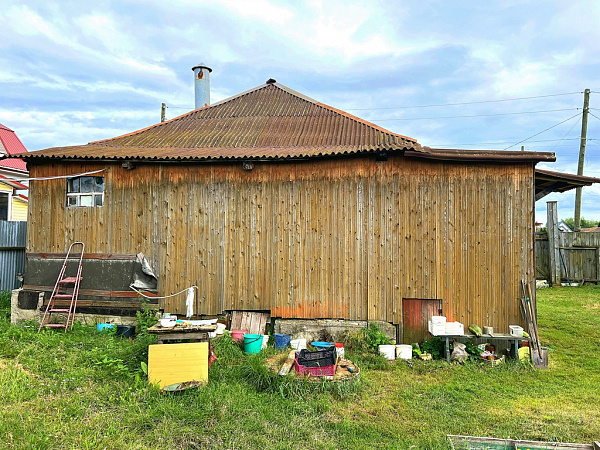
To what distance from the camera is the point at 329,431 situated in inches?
191

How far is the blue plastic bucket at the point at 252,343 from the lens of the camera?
25.5 ft

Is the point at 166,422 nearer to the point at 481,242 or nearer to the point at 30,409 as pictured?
the point at 30,409

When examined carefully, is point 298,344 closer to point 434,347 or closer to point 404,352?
point 404,352

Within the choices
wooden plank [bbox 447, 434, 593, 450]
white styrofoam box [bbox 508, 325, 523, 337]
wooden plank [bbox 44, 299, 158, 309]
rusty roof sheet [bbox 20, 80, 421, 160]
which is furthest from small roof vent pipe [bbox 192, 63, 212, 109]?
wooden plank [bbox 447, 434, 593, 450]

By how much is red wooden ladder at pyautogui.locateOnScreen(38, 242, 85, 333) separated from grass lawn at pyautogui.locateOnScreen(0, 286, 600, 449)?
3.38 ft

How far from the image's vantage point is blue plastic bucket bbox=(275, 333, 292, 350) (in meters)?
8.09

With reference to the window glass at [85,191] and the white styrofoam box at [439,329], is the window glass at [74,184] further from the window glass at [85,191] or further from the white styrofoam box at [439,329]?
the white styrofoam box at [439,329]

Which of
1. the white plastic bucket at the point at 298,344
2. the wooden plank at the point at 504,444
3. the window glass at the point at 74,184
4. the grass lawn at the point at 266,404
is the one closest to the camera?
the wooden plank at the point at 504,444

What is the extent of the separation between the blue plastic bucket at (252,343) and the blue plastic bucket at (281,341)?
0.47 metres

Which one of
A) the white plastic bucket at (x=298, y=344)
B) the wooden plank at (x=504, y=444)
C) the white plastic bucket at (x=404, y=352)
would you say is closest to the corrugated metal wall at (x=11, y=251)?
the white plastic bucket at (x=298, y=344)

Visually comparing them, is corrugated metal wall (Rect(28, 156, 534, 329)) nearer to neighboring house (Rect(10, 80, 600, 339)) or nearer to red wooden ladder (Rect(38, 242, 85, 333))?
neighboring house (Rect(10, 80, 600, 339))

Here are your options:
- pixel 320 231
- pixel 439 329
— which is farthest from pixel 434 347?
pixel 320 231

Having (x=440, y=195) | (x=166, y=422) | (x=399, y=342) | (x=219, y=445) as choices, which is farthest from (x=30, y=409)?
(x=440, y=195)

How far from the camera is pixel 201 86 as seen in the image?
44.3 feet
